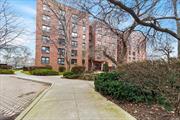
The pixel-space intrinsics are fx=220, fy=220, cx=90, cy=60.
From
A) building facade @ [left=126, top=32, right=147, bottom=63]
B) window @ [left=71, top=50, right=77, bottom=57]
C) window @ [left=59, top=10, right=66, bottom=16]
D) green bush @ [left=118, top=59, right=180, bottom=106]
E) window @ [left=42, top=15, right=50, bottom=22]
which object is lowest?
green bush @ [left=118, top=59, right=180, bottom=106]

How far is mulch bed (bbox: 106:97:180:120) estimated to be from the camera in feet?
21.1

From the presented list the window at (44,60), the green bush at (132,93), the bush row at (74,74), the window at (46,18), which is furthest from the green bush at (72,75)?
the window at (46,18)

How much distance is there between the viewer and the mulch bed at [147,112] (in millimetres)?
6422

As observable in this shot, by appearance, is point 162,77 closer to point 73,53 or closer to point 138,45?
point 138,45

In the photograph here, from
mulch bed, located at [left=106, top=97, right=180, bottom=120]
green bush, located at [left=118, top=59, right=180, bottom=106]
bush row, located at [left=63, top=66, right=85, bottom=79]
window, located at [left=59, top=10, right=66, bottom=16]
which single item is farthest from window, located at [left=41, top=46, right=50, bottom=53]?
green bush, located at [left=118, top=59, right=180, bottom=106]

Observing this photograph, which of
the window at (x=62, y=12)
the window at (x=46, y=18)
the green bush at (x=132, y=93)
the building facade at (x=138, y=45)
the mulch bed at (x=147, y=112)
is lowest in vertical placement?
the mulch bed at (x=147, y=112)

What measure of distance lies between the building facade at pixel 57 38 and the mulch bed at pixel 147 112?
2440 centimetres

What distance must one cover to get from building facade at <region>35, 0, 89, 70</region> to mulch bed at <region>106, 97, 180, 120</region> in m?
24.4

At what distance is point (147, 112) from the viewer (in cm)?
703

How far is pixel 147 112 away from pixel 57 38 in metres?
36.7

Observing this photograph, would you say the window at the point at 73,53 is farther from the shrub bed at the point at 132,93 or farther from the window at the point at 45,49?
the shrub bed at the point at 132,93

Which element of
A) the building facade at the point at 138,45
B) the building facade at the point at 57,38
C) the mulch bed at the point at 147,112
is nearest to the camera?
the mulch bed at the point at 147,112

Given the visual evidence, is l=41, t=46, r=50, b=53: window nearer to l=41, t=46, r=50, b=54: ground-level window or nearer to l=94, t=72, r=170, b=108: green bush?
l=41, t=46, r=50, b=54: ground-level window

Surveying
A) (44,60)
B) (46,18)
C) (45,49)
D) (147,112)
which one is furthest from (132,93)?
(45,49)
